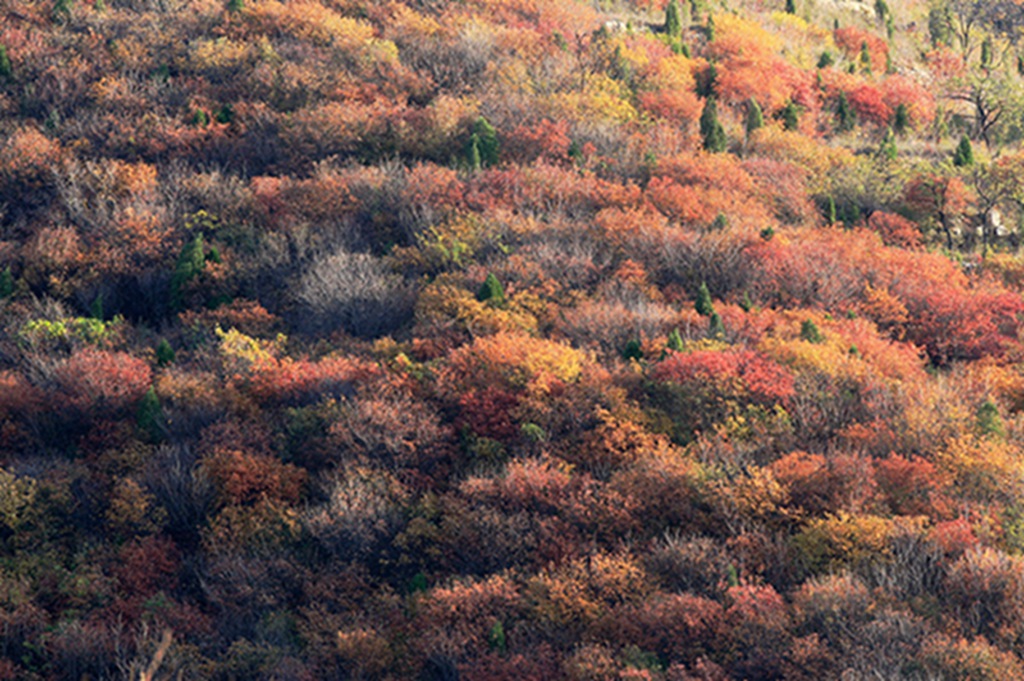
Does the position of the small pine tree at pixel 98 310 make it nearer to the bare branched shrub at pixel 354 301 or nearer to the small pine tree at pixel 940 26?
the bare branched shrub at pixel 354 301

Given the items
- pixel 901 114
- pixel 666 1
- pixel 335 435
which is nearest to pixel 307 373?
pixel 335 435

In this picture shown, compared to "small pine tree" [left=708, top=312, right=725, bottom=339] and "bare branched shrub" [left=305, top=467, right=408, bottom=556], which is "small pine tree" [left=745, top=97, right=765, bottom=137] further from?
"bare branched shrub" [left=305, top=467, right=408, bottom=556]

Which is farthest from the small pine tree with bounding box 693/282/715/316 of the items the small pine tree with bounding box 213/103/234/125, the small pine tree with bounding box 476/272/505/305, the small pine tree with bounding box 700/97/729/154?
the small pine tree with bounding box 213/103/234/125

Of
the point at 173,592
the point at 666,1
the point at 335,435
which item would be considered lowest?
the point at 173,592

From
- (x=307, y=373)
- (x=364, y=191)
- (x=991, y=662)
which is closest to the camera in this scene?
(x=991, y=662)

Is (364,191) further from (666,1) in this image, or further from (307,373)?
(666,1)

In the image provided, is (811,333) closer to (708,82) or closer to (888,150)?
(888,150)
